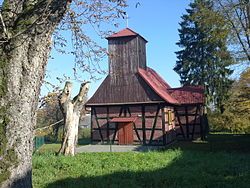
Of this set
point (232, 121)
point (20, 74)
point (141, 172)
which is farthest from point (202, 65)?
point (20, 74)

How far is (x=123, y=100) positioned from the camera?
75.8 feet

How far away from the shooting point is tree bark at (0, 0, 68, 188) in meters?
2.75

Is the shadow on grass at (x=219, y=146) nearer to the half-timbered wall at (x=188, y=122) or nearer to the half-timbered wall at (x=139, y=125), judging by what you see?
the half-timbered wall at (x=139, y=125)

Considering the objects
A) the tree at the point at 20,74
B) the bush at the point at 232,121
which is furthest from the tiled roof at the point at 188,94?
the tree at the point at 20,74

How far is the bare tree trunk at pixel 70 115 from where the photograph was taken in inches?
603

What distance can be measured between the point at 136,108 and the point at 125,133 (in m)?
1.96

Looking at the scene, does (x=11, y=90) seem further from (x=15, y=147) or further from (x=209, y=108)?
(x=209, y=108)

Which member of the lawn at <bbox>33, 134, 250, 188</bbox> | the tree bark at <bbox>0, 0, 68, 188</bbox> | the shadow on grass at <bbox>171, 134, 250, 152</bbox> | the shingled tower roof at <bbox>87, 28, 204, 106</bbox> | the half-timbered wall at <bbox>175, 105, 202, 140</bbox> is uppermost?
the shingled tower roof at <bbox>87, 28, 204, 106</bbox>

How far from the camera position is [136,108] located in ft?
74.2

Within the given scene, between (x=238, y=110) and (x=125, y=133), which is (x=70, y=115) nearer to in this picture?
(x=125, y=133)

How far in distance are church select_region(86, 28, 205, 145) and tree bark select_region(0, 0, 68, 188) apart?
59.5ft

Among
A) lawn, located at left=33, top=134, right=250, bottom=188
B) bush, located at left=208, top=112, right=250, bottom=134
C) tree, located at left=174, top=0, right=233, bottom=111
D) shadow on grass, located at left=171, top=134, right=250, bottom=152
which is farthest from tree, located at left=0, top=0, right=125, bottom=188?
tree, located at left=174, top=0, right=233, bottom=111

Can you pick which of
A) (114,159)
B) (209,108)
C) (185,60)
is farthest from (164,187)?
(185,60)

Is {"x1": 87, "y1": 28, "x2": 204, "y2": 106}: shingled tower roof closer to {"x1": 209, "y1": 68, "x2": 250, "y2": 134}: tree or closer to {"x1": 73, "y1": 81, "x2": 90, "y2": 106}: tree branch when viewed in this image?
{"x1": 209, "y1": 68, "x2": 250, "y2": 134}: tree
